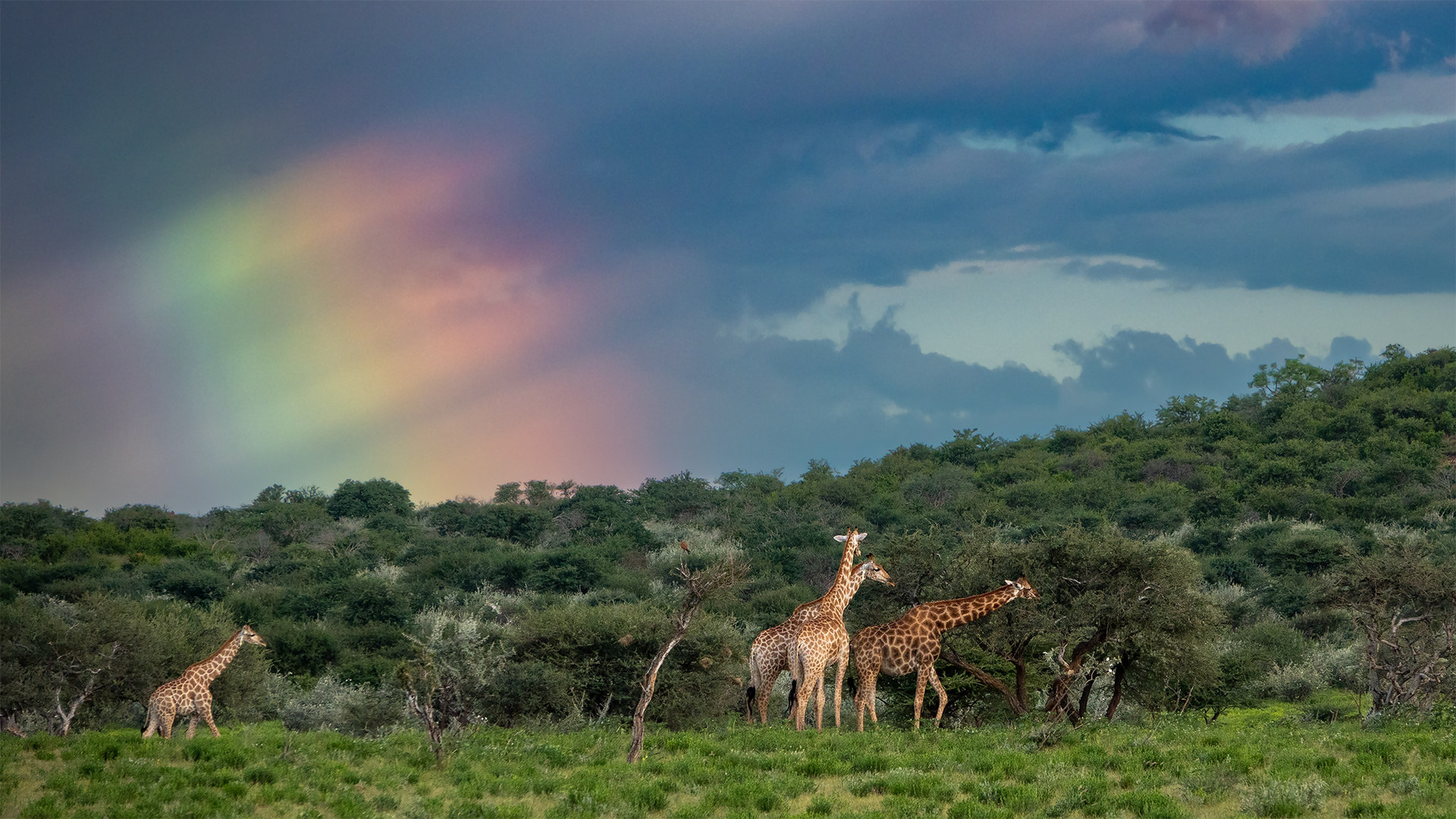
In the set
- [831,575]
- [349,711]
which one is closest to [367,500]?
[831,575]

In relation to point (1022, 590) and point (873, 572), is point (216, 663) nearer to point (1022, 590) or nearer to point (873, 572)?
point (873, 572)

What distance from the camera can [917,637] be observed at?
2048 centimetres

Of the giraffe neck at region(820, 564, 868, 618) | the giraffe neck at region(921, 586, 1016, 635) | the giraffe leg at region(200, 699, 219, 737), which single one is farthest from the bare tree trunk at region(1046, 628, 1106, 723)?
the giraffe leg at region(200, 699, 219, 737)

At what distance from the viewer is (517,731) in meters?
19.6

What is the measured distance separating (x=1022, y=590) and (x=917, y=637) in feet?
6.86

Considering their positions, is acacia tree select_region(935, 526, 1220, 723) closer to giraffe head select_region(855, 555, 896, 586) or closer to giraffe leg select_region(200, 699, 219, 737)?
giraffe head select_region(855, 555, 896, 586)

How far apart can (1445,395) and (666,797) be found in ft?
282

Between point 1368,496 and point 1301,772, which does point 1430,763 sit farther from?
point 1368,496

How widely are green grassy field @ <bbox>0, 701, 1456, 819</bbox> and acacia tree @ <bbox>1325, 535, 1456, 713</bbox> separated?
4.17 ft

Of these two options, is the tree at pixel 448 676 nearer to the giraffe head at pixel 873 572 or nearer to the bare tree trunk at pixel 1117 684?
the giraffe head at pixel 873 572

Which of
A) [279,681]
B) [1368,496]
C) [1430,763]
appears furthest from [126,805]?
[1368,496]

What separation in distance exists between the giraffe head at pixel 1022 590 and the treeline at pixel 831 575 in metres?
0.73

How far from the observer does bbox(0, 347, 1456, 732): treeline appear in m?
21.7

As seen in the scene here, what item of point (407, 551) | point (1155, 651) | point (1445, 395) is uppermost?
point (1445, 395)
